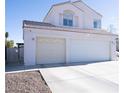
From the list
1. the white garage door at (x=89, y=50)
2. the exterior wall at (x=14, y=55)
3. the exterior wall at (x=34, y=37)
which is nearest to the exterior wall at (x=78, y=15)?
the exterior wall at (x=34, y=37)

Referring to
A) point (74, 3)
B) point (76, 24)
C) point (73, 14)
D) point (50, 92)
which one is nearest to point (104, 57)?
point (76, 24)

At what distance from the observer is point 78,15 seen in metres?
16.0

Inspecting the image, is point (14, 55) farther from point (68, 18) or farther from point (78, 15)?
point (78, 15)

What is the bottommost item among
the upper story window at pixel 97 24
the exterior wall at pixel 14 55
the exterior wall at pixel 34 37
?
the exterior wall at pixel 14 55

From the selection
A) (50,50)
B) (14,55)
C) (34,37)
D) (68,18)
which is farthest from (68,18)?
(14,55)

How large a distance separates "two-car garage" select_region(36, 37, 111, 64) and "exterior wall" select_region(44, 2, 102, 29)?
364 centimetres

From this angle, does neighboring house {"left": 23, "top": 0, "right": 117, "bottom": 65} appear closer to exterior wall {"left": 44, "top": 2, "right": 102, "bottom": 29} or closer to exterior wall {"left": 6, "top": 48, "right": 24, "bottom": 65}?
exterior wall {"left": 44, "top": 2, "right": 102, "bottom": 29}

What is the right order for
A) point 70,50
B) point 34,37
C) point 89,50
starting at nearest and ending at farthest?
point 34,37, point 70,50, point 89,50

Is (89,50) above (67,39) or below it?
below

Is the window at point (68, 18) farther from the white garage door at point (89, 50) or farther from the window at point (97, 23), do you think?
the window at point (97, 23)

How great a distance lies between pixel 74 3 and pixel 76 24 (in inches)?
122

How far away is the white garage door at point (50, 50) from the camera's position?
36.7 ft

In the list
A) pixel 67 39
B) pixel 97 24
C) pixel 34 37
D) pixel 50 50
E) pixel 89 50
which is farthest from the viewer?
pixel 97 24

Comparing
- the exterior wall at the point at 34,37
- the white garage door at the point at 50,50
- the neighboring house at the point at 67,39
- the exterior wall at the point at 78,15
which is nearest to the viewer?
the exterior wall at the point at 34,37
